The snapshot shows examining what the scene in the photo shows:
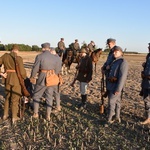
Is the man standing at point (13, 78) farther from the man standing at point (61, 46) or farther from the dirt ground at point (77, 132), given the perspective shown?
the man standing at point (61, 46)

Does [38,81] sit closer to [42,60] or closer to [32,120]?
[42,60]

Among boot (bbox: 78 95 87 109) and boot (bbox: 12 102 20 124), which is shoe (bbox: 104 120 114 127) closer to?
boot (bbox: 78 95 87 109)

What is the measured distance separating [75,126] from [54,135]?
2.33ft

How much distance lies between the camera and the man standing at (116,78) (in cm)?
624

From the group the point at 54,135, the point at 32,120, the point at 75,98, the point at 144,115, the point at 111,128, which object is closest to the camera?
the point at 54,135

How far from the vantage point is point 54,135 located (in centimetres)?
573

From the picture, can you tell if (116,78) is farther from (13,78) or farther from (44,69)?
(13,78)

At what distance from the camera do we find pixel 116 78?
6.38 m

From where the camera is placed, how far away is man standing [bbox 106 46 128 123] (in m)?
6.24

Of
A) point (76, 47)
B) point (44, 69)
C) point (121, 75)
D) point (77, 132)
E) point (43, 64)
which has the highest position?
point (76, 47)

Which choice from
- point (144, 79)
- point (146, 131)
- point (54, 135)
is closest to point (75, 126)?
point (54, 135)

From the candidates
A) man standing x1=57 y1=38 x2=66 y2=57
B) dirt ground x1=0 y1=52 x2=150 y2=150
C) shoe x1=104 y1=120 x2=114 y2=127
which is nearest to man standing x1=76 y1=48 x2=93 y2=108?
dirt ground x1=0 y1=52 x2=150 y2=150

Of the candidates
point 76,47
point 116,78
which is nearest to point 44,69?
point 116,78

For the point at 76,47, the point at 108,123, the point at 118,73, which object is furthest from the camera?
the point at 76,47
